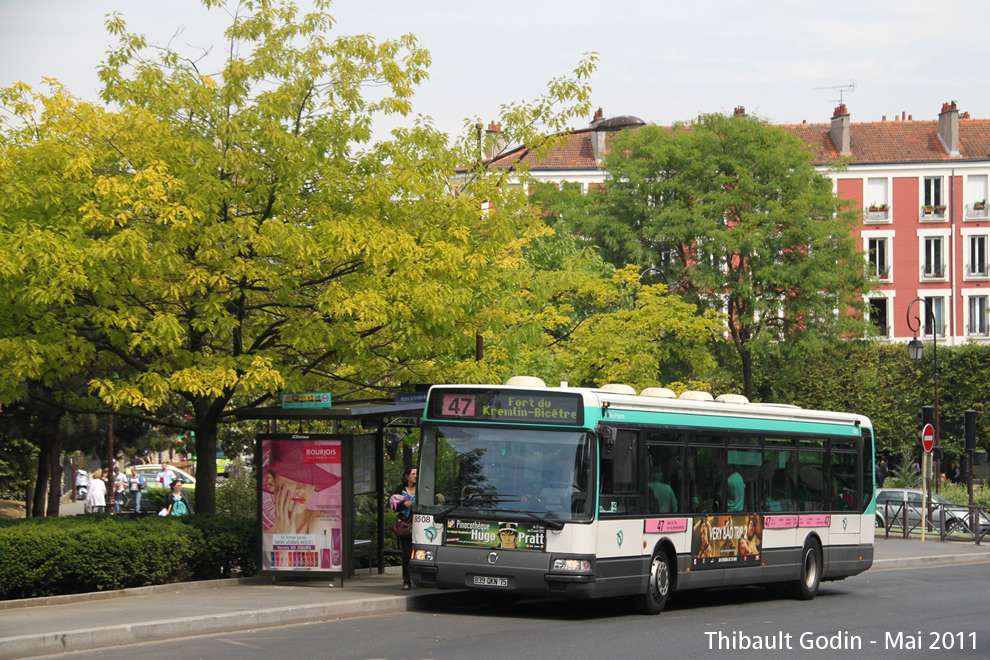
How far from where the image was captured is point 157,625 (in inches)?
461

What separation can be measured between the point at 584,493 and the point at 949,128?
6411cm

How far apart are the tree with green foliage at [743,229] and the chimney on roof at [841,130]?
77.8 feet

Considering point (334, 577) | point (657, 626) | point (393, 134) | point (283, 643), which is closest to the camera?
point (283, 643)

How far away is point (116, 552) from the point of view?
14.4 m

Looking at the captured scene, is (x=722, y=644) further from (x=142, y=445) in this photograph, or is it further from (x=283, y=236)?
(x=142, y=445)

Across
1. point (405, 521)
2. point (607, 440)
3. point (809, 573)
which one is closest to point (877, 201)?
point (809, 573)

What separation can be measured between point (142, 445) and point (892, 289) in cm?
4884

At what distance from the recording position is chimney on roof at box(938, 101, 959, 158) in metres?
69.9

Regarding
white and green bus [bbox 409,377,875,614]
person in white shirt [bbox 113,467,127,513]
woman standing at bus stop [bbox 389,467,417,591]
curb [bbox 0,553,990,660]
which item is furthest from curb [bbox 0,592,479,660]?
person in white shirt [bbox 113,467,127,513]

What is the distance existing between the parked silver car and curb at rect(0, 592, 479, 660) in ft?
68.9

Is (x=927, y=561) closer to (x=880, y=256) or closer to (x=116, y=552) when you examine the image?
(x=116, y=552)

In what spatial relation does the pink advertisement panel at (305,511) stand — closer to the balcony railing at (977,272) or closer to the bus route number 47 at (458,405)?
the bus route number 47 at (458,405)

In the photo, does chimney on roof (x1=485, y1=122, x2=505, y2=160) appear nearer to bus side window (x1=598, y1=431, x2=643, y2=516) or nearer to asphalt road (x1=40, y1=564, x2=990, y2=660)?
bus side window (x1=598, y1=431, x2=643, y2=516)

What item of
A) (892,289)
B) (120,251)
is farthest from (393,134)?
(892,289)
